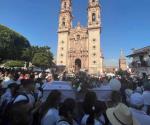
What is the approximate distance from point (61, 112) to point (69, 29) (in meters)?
72.7

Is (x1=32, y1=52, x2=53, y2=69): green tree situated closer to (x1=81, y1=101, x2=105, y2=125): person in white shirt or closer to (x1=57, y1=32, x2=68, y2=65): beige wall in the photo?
(x1=57, y1=32, x2=68, y2=65): beige wall

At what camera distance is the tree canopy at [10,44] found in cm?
5245

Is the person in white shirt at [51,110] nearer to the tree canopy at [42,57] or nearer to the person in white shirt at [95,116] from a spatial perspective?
the person in white shirt at [95,116]

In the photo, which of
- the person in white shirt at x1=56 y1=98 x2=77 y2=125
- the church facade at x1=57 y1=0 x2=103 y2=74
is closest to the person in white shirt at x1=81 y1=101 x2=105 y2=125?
the person in white shirt at x1=56 y1=98 x2=77 y2=125

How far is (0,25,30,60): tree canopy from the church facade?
53.8 ft

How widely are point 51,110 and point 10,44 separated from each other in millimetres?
51602

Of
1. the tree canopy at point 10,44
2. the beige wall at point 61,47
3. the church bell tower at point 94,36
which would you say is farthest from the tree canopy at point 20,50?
the church bell tower at point 94,36

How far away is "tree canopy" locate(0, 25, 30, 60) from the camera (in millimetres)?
52450

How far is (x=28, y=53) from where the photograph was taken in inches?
2280

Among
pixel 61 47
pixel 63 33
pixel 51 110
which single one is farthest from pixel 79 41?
pixel 51 110

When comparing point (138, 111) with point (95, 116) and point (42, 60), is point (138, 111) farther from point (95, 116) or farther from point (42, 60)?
point (42, 60)

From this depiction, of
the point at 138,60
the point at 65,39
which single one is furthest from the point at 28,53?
the point at 138,60

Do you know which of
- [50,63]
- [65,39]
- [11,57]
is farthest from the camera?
[65,39]

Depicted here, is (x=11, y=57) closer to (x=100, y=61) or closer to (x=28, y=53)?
(x=28, y=53)
